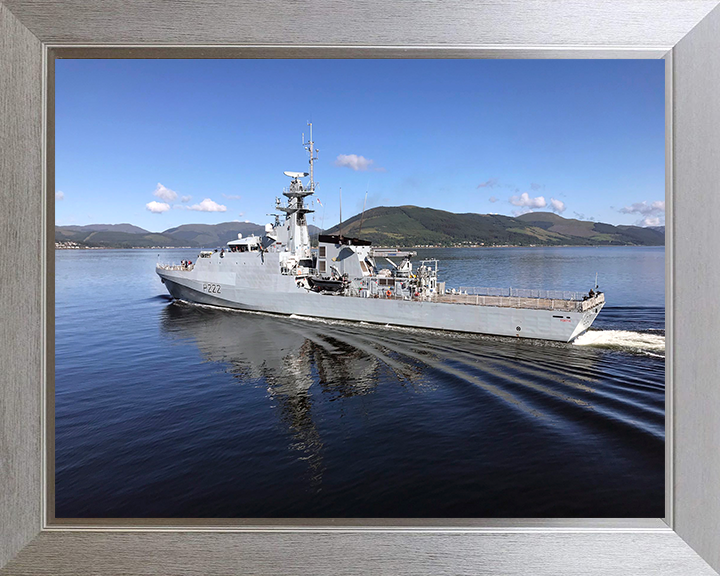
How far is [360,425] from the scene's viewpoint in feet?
16.1

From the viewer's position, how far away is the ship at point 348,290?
10.2 metres

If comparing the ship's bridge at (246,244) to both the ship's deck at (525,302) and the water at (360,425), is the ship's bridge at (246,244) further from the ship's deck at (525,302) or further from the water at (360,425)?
the ship's deck at (525,302)

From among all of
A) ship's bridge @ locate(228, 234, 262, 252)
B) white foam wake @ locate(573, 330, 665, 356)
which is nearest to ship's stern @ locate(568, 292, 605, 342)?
white foam wake @ locate(573, 330, 665, 356)

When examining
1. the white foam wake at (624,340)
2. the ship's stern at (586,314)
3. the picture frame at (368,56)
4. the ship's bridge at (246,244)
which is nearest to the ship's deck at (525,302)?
the ship's stern at (586,314)

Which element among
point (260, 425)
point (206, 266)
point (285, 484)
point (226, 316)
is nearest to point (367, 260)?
point (226, 316)

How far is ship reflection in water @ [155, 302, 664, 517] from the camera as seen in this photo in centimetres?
309

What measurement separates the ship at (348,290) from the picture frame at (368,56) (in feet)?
27.6

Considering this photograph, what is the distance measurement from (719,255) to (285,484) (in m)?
3.63

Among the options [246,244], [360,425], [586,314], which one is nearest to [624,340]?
[586,314]

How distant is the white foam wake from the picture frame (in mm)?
7906

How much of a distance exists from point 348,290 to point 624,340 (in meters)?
8.26

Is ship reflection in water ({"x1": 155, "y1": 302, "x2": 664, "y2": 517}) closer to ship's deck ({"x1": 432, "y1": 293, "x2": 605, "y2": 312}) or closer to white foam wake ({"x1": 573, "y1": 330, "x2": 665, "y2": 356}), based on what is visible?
white foam wake ({"x1": 573, "y1": 330, "x2": 665, "y2": 356})

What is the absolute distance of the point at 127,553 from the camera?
73.5 inches

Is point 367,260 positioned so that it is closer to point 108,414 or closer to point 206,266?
point 206,266
